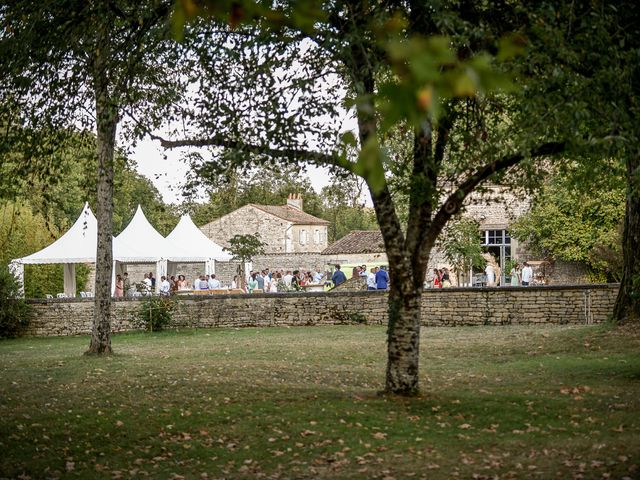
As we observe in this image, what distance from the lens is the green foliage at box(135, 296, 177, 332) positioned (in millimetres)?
26984

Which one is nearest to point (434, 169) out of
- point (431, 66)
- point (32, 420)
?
point (32, 420)

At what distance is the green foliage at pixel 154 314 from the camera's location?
26984 mm

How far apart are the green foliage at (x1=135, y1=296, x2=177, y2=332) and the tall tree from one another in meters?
13.9

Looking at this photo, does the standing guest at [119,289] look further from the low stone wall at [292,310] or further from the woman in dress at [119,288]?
the low stone wall at [292,310]

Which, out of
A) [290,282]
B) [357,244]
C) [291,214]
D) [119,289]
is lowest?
[119,289]

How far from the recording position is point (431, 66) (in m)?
2.52

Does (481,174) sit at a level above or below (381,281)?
above

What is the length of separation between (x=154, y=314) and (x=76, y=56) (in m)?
15.5

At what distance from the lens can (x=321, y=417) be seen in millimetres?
10773

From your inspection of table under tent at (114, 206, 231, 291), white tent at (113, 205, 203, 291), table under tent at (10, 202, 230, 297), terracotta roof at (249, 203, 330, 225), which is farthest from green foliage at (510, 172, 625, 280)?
terracotta roof at (249, 203, 330, 225)

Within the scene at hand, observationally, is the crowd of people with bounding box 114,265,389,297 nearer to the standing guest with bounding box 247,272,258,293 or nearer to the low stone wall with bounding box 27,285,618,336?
the standing guest with bounding box 247,272,258,293

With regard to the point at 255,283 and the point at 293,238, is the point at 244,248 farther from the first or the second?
the point at 293,238

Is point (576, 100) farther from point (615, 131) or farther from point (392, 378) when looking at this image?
point (392, 378)

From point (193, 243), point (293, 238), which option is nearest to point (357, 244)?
point (293, 238)
